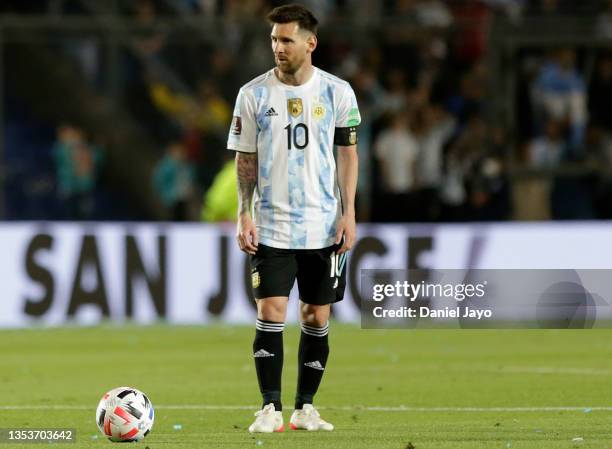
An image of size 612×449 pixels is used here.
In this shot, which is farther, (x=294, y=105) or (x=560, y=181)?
(x=560, y=181)

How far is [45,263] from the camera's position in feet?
56.0

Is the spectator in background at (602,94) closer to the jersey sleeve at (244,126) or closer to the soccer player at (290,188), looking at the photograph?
the soccer player at (290,188)

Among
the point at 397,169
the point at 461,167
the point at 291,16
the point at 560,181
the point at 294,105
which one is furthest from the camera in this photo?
the point at 560,181

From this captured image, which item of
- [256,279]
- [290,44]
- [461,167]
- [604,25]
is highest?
[604,25]

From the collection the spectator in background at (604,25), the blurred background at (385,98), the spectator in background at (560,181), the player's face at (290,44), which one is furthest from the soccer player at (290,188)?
the spectator in background at (604,25)

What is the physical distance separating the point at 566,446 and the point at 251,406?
2895mm

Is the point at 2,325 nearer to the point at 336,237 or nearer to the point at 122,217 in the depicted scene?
the point at 122,217

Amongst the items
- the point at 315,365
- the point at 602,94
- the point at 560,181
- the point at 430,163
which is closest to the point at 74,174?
the point at 430,163

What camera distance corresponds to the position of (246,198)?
27.0ft

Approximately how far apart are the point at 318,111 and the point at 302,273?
864 millimetres

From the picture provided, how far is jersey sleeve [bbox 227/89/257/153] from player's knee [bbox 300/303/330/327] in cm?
88

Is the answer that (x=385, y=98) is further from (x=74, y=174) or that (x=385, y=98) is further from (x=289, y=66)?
(x=289, y=66)

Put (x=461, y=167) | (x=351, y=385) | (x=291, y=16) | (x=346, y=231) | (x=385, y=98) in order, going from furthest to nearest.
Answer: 1. (x=385, y=98)
2. (x=461, y=167)
3. (x=351, y=385)
4. (x=346, y=231)
5. (x=291, y=16)

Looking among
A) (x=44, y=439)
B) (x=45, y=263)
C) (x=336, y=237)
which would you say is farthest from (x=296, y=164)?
(x=45, y=263)
